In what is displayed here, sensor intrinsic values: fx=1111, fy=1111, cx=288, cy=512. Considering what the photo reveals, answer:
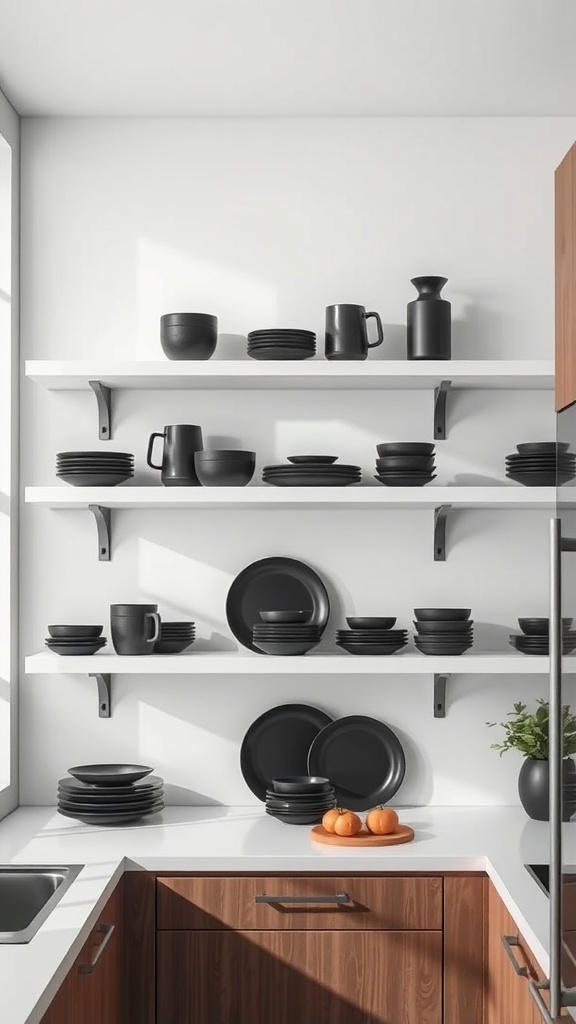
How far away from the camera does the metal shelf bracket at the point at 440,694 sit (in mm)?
3078

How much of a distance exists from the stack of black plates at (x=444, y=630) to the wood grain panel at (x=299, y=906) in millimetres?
602

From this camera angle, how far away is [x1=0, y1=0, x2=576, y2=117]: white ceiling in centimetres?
257

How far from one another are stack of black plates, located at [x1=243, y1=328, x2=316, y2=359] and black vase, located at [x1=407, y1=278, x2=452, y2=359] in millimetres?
269

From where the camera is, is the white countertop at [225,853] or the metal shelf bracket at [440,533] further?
the metal shelf bracket at [440,533]

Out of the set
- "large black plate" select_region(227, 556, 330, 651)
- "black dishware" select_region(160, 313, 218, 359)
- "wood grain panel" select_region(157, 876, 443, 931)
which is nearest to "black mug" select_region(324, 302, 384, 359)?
"black dishware" select_region(160, 313, 218, 359)

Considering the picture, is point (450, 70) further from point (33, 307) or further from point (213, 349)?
point (33, 307)

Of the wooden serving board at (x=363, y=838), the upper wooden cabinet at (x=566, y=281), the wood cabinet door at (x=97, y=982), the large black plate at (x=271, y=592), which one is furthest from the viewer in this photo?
the large black plate at (x=271, y=592)

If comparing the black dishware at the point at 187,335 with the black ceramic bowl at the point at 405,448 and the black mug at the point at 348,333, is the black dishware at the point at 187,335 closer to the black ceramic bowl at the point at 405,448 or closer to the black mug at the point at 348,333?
the black mug at the point at 348,333

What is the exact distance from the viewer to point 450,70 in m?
2.87

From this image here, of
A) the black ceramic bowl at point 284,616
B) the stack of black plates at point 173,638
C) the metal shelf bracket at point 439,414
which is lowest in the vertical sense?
the stack of black plates at point 173,638

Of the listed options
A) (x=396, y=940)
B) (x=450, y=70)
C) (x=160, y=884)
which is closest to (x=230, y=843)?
(x=160, y=884)

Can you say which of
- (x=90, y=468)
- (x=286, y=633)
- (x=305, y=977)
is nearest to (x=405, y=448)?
(x=286, y=633)

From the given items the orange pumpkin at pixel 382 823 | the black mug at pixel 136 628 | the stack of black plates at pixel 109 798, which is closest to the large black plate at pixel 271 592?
the black mug at pixel 136 628

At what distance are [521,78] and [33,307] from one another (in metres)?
1.47
